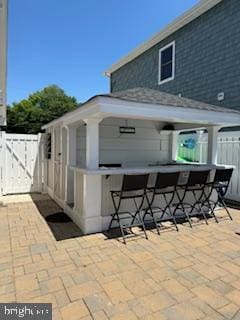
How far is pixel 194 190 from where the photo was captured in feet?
17.1

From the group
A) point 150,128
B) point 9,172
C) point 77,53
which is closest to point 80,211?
point 150,128

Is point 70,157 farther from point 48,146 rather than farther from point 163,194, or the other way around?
point 48,146

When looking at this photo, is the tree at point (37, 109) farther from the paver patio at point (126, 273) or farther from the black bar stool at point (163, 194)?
the paver patio at point (126, 273)

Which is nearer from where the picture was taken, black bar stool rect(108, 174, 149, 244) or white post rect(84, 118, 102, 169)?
black bar stool rect(108, 174, 149, 244)

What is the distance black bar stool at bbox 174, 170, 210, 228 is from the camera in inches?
189

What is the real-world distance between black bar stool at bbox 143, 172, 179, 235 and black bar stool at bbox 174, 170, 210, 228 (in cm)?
18

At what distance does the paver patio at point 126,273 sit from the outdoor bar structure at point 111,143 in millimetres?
763

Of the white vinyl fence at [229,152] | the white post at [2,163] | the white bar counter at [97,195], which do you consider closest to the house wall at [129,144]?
the white vinyl fence at [229,152]

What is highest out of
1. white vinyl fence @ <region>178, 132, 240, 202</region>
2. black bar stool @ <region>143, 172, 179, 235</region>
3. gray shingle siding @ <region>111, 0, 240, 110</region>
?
gray shingle siding @ <region>111, 0, 240, 110</region>

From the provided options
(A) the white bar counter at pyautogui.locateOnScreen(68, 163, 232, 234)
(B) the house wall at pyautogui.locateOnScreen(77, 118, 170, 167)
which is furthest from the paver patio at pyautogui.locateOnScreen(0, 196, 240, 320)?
(B) the house wall at pyautogui.locateOnScreen(77, 118, 170, 167)

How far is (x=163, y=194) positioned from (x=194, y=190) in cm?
83

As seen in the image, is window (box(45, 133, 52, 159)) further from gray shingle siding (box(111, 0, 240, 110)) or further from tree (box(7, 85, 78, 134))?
tree (box(7, 85, 78, 134))

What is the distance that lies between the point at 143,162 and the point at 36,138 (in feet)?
11.7

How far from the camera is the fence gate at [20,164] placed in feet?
23.8
